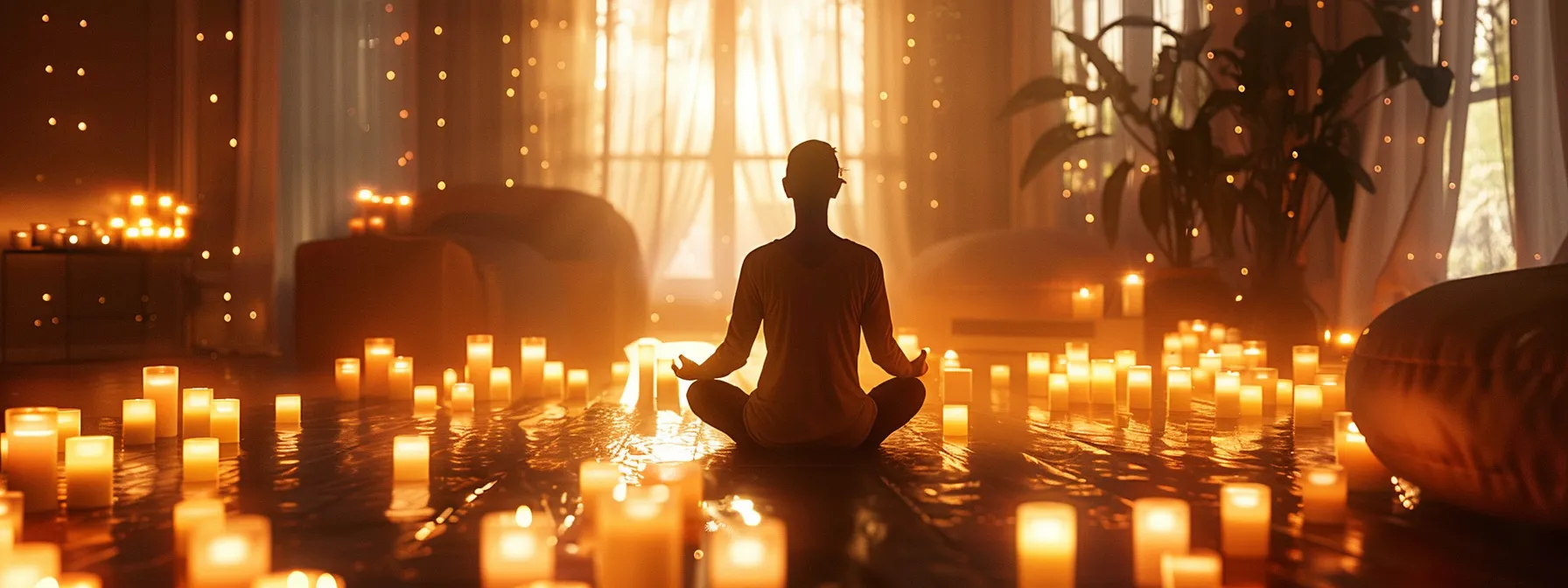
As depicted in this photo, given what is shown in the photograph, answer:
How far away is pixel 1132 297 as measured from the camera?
5.06m

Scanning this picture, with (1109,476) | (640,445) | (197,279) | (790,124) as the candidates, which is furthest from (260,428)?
(790,124)

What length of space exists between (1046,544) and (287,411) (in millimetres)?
2268

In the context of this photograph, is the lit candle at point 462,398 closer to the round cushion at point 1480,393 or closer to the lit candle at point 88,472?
the lit candle at point 88,472

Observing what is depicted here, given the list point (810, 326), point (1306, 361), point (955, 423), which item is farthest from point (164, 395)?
point (1306, 361)

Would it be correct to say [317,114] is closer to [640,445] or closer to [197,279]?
[197,279]

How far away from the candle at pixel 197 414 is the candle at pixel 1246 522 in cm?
221

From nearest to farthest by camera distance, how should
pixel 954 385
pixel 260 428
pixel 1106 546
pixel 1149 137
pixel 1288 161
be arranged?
1. pixel 1106 546
2. pixel 260 428
3. pixel 954 385
4. pixel 1288 161
5. pixel 1149 137

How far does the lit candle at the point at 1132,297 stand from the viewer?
505 centimetres

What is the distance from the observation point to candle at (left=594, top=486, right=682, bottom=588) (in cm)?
140

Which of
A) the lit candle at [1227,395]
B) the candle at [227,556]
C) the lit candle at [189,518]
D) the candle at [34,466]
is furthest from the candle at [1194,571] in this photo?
the lit candle at [1227,395]

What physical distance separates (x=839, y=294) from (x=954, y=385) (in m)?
1.05

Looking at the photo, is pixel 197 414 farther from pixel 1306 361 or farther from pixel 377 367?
pixel 1306 361

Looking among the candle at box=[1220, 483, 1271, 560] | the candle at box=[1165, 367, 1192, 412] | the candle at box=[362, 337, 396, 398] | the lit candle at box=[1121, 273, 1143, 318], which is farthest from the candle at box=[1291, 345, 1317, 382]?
the candle at box=[362, 337, 396, 398]

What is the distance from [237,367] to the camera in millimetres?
5215
